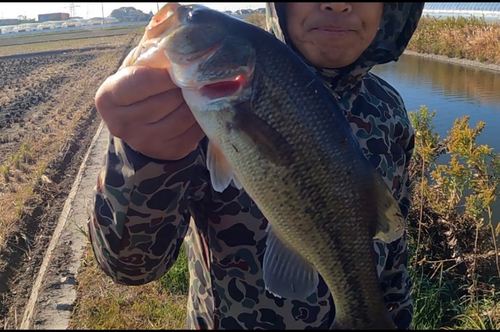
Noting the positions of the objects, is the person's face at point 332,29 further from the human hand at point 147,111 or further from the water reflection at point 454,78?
the water reflection at point 454,78

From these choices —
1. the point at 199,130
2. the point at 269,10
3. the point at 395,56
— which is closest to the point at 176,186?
the point at 199,130

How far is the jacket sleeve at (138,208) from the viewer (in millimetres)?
1610

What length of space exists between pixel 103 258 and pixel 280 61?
38.1 inches

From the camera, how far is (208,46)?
5.35 feet

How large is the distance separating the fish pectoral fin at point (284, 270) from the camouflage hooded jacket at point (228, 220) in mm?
329

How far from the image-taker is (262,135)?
1543mm

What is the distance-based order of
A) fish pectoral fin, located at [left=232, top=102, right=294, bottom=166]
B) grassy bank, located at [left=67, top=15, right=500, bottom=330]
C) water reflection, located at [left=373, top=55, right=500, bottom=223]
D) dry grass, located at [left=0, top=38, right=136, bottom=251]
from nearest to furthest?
fish pectoral fin, located at [left=232, top=102, right=294, bottom=166] → grassy bank, located at [left=67, top=15, right=500, bottom=330] → dry grass, located at [left=0, top=38, right=136, bottom=251] → water reflection, located at [left=373, top=55, right=500, bottom=223]

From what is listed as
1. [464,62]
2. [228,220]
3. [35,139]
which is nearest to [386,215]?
[228,220]

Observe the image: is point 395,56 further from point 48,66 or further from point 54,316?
point 48,66

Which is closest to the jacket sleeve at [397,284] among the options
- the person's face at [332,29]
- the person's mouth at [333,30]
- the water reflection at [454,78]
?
the person's face at [332,29]

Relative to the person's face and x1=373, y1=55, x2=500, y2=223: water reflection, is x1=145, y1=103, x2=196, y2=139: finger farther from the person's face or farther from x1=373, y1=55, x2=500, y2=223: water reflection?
x1=373, y1=55, x2=500, y2=223: water reflection

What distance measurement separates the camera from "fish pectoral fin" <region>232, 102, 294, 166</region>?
1536mm

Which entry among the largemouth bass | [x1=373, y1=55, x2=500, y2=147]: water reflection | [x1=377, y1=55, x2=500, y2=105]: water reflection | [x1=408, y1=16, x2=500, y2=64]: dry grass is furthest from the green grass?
[x1=408, y1=16, x2=500, y2=64]: dry grass

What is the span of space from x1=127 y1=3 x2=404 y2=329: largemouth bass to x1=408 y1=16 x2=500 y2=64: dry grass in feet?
52.0
